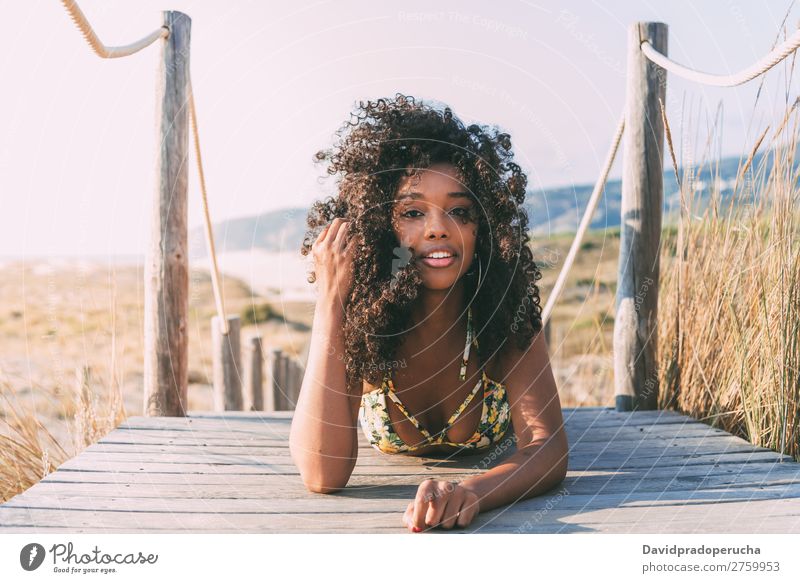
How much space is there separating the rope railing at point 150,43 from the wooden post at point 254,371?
1260mm

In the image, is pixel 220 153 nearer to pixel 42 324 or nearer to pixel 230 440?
pixel 230 440

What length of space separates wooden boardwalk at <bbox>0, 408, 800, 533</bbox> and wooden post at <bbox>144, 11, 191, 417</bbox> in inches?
13.0

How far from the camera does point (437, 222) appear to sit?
7.52 feet

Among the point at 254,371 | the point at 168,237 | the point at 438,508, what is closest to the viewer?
the point at 438,508

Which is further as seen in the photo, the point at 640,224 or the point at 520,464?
the point at 640,224

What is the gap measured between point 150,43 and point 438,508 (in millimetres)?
2366

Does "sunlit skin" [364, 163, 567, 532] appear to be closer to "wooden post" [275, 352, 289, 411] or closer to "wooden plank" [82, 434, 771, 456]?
"wooden plank" [82, 434, 771, 456]

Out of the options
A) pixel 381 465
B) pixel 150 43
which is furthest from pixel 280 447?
pixel 150 43

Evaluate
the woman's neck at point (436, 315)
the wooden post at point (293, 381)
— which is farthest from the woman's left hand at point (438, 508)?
the wooden post at point (293, 381)

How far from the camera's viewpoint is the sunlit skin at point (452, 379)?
2090mm

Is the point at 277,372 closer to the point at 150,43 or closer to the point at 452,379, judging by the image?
the point at 150,43

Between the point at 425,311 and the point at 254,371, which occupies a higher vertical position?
the point at 425,311

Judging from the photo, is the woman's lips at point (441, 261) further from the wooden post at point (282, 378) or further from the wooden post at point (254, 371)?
the wooden post at point (282, 378)
